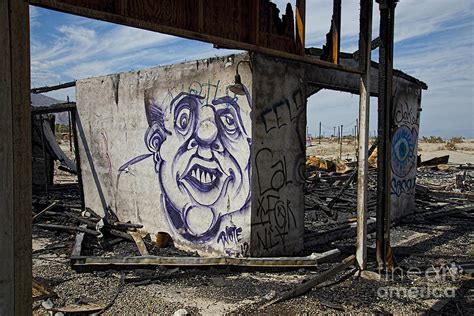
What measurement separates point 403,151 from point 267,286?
6.92 m

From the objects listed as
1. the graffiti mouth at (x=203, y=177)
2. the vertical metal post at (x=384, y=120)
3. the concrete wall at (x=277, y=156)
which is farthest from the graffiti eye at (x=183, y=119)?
the vertical metal post at (x=384, y=120)

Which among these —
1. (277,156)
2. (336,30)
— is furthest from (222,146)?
(336,30)

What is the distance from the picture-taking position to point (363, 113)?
20.4ft

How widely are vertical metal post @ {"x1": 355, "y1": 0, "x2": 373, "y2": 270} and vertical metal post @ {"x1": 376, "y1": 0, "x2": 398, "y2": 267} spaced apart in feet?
1.21

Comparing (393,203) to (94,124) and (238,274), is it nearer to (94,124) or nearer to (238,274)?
(238,274)

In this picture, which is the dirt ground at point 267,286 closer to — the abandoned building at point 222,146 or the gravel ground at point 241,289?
the gravel ground at point 241,289

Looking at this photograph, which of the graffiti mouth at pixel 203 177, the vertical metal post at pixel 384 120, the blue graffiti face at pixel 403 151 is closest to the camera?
the vertical metal post at pixel 384 120

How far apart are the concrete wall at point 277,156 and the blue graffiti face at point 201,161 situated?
0.31 m

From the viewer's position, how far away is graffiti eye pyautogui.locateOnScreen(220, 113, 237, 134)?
680 centimetres

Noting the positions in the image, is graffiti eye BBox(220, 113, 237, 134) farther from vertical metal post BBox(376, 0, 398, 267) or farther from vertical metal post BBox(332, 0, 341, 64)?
vertical metal post BBox(376, 0, 398, 267)

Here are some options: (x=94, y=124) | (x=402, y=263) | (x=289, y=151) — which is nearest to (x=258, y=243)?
(x=289, y=151)

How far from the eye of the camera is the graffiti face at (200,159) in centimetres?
677

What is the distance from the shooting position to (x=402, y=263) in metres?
6.88

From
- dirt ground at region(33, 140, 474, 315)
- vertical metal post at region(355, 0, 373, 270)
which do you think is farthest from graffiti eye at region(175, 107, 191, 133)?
vertical metal post at region(355, 0, 373, 270)
